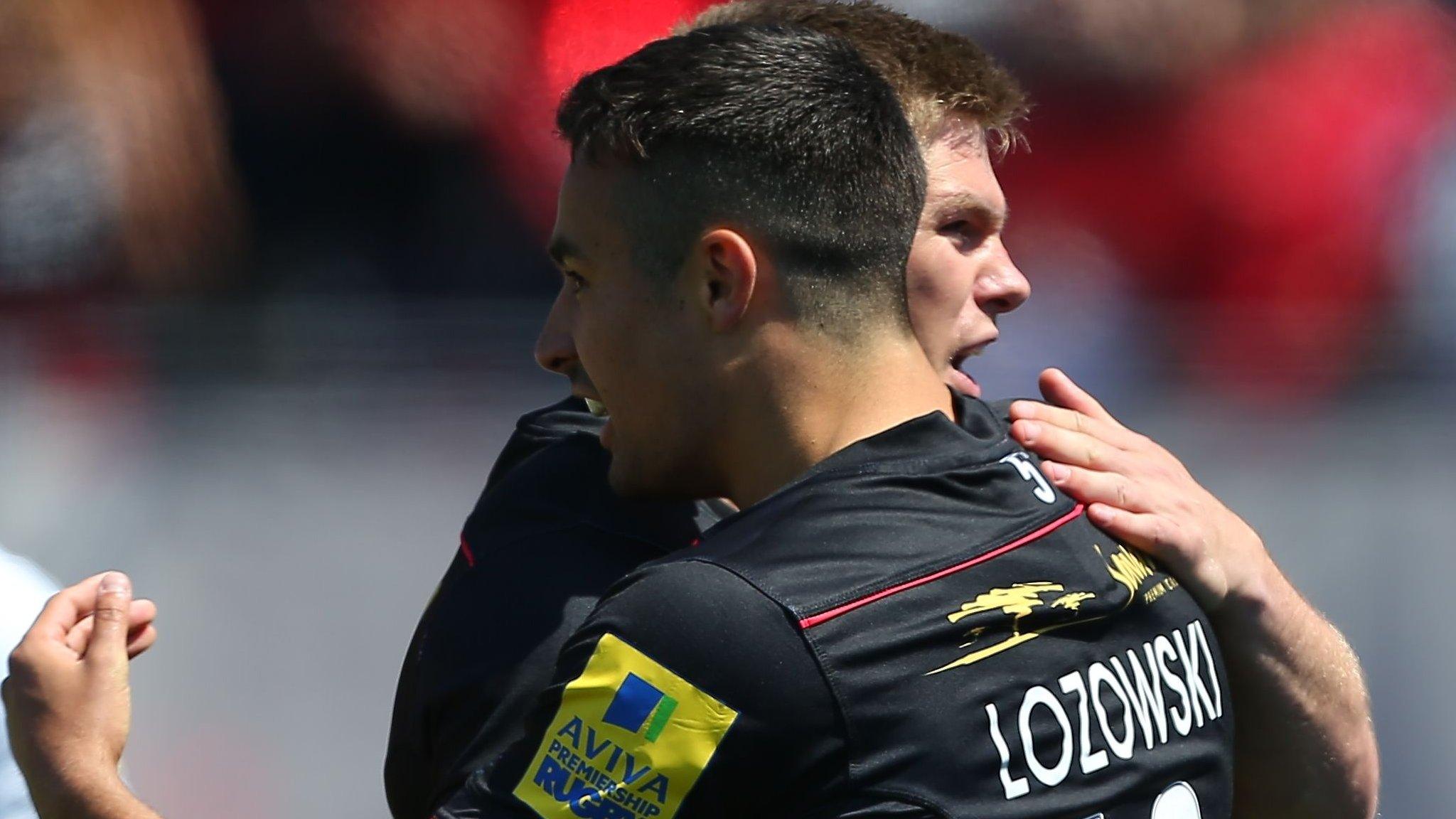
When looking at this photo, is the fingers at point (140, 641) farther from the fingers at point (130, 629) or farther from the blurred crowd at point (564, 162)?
the blurred crowd at point (564, 162)

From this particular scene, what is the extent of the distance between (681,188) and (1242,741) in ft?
2.76

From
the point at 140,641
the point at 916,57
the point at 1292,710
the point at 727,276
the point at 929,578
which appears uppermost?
the point at 916,57

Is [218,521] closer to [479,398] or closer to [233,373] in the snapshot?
[233,373]

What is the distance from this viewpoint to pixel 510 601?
1.46 m

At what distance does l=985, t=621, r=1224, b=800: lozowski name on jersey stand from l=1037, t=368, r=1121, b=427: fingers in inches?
12.3

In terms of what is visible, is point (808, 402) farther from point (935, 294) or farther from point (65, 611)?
point (65, 611)

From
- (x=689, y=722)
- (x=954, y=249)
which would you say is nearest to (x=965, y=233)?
(x=954, y=249)

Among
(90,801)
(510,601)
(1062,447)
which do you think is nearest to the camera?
(90,801)

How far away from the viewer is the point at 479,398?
3.68m

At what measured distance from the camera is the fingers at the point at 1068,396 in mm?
1763

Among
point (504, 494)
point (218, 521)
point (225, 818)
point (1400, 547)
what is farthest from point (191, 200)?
point (1400, 547)

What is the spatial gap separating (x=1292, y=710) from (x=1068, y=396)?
0.40 m

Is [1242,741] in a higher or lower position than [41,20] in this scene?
lower

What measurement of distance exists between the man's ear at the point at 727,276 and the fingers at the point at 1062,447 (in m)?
0.35
